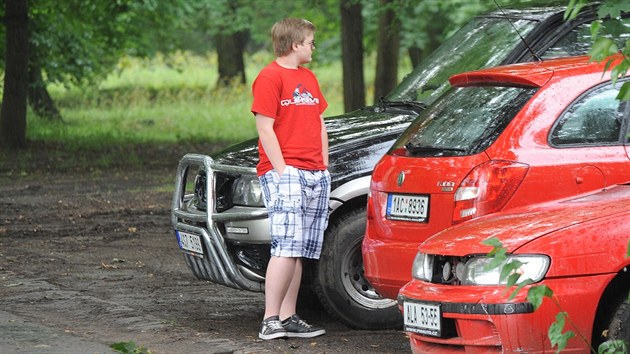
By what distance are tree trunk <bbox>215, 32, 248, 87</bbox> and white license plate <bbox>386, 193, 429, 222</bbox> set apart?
32790mm

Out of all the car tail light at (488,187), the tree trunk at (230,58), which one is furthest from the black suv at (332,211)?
the tree trunk at (230,58)

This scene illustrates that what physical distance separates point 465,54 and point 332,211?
195 cm

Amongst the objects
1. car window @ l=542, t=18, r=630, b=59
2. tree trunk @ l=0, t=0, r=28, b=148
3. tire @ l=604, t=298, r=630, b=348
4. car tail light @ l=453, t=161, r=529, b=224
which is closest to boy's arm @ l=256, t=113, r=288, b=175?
car tail light @ l=453, t=161, r=529, b=224

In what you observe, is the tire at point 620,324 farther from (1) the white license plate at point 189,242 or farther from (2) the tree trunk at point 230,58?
(2) the tree trunk at point 230,58

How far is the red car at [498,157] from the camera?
6.73m

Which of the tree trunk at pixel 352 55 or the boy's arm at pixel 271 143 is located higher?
the tree trunk at pixel 352 55

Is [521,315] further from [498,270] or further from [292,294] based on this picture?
[292,294]

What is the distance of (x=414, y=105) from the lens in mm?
8828

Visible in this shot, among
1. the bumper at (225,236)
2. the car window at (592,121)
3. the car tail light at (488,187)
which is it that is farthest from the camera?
the bumper at (225,236)

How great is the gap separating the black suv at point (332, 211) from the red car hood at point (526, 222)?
1.77 m

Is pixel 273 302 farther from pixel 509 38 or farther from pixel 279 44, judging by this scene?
pixel 509 38

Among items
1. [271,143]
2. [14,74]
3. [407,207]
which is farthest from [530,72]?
[14,74]

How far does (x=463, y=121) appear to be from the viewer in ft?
23.9

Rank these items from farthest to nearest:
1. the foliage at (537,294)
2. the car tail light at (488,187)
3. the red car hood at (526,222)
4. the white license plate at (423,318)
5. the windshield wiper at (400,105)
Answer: the windshield wiper at (400,105), the car tail light at (488,187), the white license plate at (423,318), the red car hood at (526,222), the foliage at (537,294)
